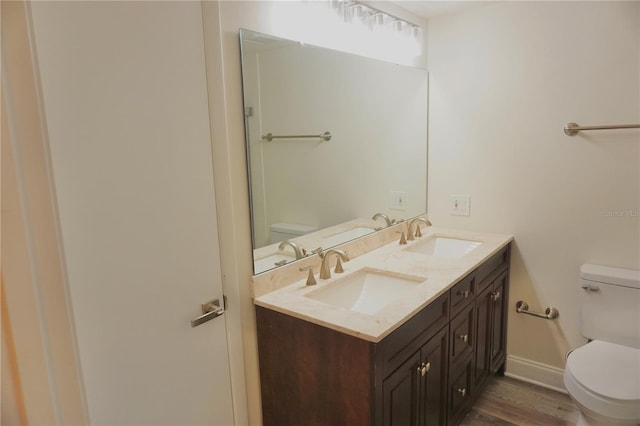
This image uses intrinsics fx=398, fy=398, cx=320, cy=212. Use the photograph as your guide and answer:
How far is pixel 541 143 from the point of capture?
7.46 ft

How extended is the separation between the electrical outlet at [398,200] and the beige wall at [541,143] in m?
0.28

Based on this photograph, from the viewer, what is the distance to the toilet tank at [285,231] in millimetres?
1696

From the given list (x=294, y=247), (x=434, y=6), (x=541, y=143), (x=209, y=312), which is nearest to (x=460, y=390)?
(x=294, y=247)

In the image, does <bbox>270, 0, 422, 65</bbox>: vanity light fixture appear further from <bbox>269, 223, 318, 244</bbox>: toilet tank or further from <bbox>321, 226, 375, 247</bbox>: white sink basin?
<bbox>321, 226, 375, 247</bbox>: white sink basin

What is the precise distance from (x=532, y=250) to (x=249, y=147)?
1.82 meters

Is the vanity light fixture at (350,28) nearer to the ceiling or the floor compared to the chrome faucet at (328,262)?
nearer to the ceiling

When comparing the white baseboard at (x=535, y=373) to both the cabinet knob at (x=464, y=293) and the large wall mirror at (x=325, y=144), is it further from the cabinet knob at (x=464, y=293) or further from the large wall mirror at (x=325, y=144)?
the large wall mirror at (x=325, y=144)

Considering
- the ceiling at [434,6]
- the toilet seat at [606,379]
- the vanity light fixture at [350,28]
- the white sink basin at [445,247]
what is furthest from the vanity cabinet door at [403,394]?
the ceiling at [434,6]

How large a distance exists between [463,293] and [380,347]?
29.5 inches

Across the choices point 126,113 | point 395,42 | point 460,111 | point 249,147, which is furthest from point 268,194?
point 460,111

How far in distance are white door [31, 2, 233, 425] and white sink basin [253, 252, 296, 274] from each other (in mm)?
182

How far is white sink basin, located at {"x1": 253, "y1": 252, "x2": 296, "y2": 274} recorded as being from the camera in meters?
1.60

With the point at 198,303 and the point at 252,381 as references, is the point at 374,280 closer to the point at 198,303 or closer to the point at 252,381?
the point at 252,381

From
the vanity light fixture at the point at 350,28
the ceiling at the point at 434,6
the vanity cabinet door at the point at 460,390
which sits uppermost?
the ceiling at the point at 434,6
